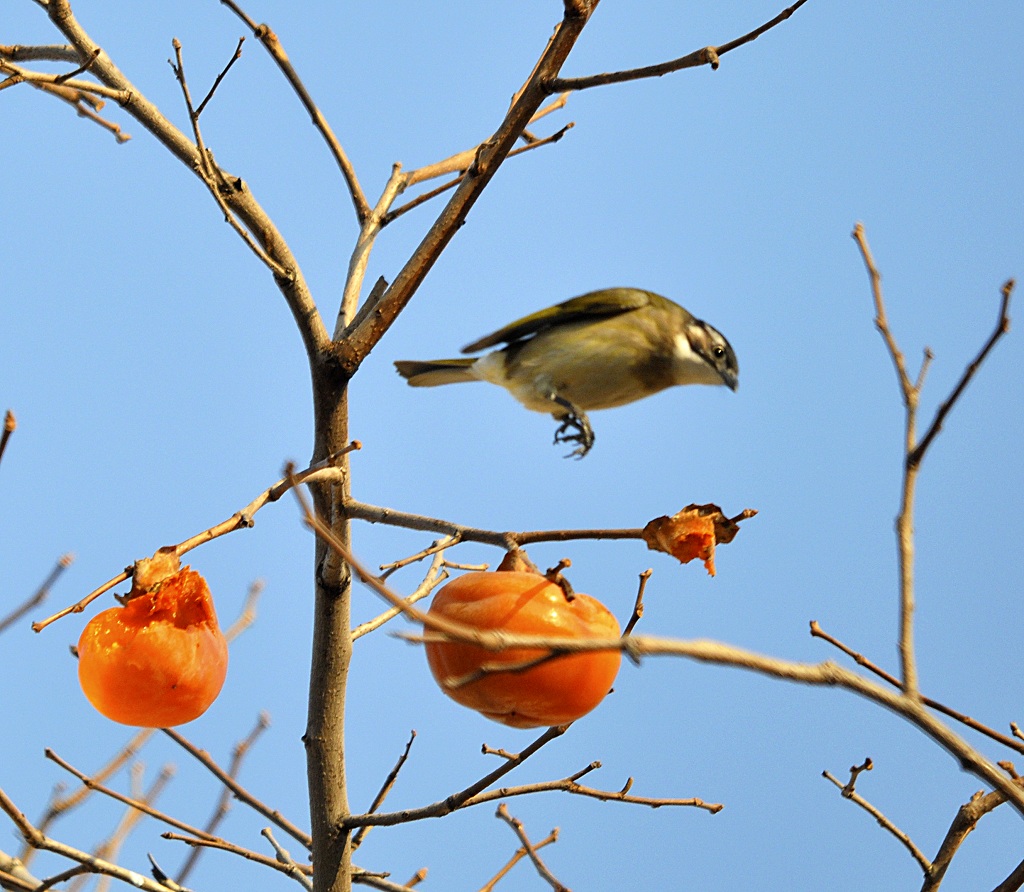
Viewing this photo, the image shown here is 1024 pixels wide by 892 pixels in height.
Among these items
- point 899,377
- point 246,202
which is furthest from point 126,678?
point 899,377

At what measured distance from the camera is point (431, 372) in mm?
5633

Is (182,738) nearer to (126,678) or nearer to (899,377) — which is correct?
(126,678)

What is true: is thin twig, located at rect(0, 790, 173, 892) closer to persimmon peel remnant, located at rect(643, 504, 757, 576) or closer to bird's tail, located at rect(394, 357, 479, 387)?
persimmon peel remnant, located at rect(643, 504, 757, 576)

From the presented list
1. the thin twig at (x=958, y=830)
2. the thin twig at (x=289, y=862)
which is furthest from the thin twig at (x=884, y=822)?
the thin twig at (x=289, y=862)

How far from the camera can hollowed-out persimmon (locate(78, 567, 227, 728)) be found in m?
2.46

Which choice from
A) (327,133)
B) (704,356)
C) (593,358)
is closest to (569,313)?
(593,358)

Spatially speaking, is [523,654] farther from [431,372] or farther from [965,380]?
[431,372]

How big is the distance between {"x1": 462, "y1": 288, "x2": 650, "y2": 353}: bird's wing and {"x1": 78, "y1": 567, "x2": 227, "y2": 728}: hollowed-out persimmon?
290 cm

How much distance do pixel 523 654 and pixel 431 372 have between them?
141 inches

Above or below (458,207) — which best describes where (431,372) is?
above

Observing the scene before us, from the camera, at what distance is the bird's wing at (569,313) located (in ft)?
17.6

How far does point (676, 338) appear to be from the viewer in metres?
5.35

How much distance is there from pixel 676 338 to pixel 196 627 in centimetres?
333

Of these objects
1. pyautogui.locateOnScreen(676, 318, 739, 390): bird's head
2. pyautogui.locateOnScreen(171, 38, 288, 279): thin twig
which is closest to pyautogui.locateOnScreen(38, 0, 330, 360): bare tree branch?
pyautogui.locateOnScreen(171, 38, 288, 279): thin twig
